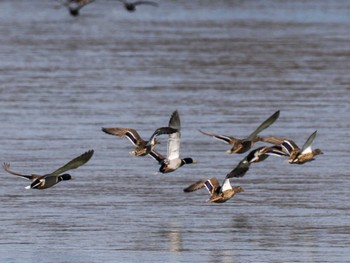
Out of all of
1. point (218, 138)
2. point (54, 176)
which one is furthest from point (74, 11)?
point (54, 176)

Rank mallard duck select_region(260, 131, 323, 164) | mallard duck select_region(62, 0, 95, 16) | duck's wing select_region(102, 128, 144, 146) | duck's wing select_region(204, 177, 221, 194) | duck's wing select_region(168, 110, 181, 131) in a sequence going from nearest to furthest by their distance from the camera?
duck's wing select_region(204, 177, 221, 194) < mallard duck select_region(260, 131, 323, 164) < duck's wing select_region(168, 110, 181, 131) < duck's wing select_region(102, 128, 144, 146) < mallard duck select_region(62, 0, 95, 16)

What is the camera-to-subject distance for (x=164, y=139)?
19.2 m

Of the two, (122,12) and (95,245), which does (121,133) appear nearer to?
(95,245)

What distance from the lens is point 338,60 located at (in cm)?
3067

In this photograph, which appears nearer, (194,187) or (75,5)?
(194,187)

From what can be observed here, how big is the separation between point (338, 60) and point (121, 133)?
16524 mm

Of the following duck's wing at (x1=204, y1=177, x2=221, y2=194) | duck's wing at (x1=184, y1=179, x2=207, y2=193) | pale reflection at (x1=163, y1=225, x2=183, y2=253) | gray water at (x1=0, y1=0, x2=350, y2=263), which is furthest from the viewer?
duck's wing at (x1=204, y1=177, x2=221, y2=194)

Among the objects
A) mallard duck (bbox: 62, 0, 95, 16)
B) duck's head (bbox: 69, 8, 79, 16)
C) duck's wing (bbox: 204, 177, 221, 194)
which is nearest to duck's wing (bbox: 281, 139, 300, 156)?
duck's wing (bbox: 204, 177, 221, 194)

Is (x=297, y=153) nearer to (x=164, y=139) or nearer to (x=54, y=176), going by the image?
(x=54, y=176)

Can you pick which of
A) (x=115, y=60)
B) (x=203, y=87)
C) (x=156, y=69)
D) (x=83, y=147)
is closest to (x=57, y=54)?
(x=115, y=60)

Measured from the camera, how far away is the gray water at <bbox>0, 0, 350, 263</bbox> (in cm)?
1277

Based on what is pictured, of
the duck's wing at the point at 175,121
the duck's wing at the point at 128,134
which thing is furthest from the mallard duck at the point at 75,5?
the duck's wing at the point at 175,121

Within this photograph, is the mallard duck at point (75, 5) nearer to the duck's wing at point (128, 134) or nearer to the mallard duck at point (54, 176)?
the duck's wing at point (128, 134)

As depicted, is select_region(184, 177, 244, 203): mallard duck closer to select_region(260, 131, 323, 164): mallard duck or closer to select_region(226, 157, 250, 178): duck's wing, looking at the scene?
select_region(226, 157, 250, 178): duck's wing
